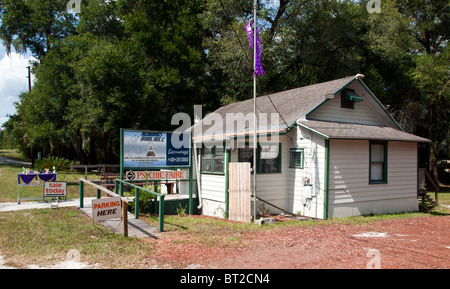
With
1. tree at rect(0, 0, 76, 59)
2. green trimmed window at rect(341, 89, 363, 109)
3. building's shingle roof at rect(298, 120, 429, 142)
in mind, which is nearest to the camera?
building's shingle roof at rect(298, 120, 429, 142)

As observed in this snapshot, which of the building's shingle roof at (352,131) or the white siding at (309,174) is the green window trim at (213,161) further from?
the building's shingle roof at (352,131)

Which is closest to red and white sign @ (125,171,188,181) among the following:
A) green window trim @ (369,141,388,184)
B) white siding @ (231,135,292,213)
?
white siding @ (231,135,292,213)

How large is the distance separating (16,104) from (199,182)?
121ft

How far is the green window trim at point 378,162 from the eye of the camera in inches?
506

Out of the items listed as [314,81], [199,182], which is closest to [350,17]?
[314,81]

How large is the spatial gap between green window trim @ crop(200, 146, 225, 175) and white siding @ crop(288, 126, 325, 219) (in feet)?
8.59

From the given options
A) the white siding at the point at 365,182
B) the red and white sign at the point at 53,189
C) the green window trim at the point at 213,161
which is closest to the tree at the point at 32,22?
the red and white sign at the point at 53,189

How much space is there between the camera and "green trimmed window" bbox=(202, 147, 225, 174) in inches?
511

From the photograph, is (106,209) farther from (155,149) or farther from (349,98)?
(349,98)

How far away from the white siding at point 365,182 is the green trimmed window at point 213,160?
401 centimetres

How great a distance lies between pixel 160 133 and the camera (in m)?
12.8

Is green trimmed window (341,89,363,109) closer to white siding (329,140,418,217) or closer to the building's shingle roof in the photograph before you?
the building's shingle roof

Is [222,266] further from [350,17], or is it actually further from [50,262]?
[350,17]

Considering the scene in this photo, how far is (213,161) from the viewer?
527 inches
